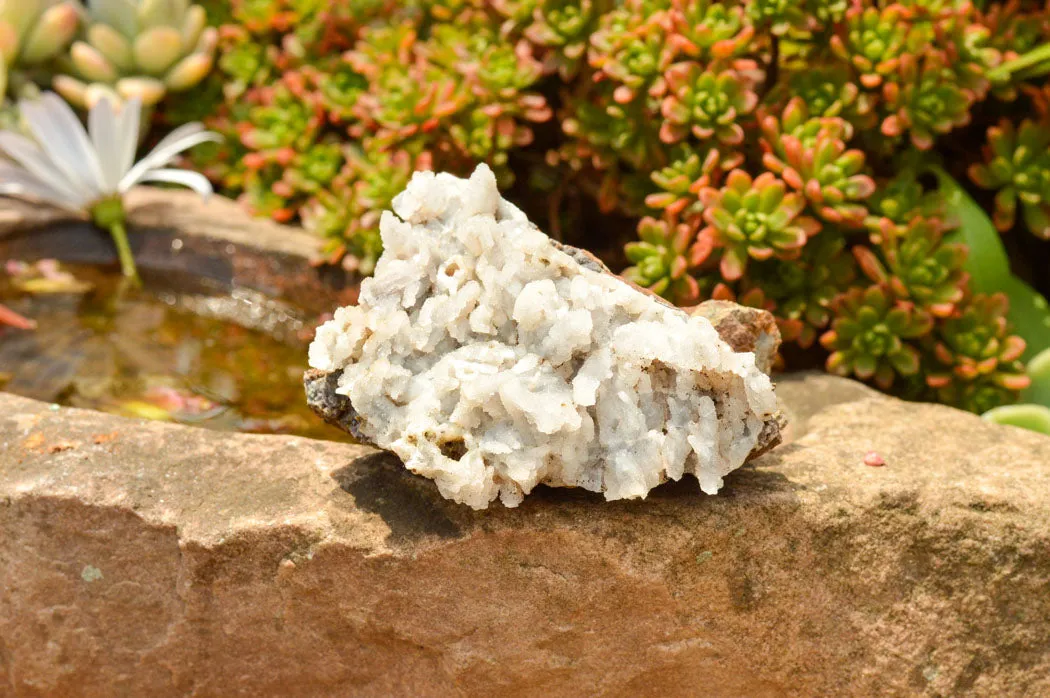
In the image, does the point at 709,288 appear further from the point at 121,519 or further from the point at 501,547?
the point at 121,519

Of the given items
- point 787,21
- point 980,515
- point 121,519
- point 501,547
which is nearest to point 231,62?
point 787,21

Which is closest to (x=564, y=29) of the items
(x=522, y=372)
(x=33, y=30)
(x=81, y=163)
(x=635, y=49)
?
(x=635, y=49)

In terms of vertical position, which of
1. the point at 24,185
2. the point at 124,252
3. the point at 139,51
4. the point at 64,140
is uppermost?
the point at 139,51

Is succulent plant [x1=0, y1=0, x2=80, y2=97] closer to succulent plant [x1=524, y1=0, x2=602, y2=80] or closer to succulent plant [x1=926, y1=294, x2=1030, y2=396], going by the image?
succulent plant [x1=524, y1=0, x2=602, y2=80]

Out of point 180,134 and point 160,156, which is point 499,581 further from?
point 180,134

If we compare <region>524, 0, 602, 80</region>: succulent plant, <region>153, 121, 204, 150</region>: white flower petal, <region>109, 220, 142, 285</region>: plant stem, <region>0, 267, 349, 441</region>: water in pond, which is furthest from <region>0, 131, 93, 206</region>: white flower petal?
<region>524, 0, 602, 80</region>: succulent plant

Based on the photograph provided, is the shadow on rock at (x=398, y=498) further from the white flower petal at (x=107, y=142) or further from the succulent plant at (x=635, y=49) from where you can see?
the white flower petal at (x=107, y=142)

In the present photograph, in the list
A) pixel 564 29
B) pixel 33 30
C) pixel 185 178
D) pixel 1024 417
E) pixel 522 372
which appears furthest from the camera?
pixel 33 30
